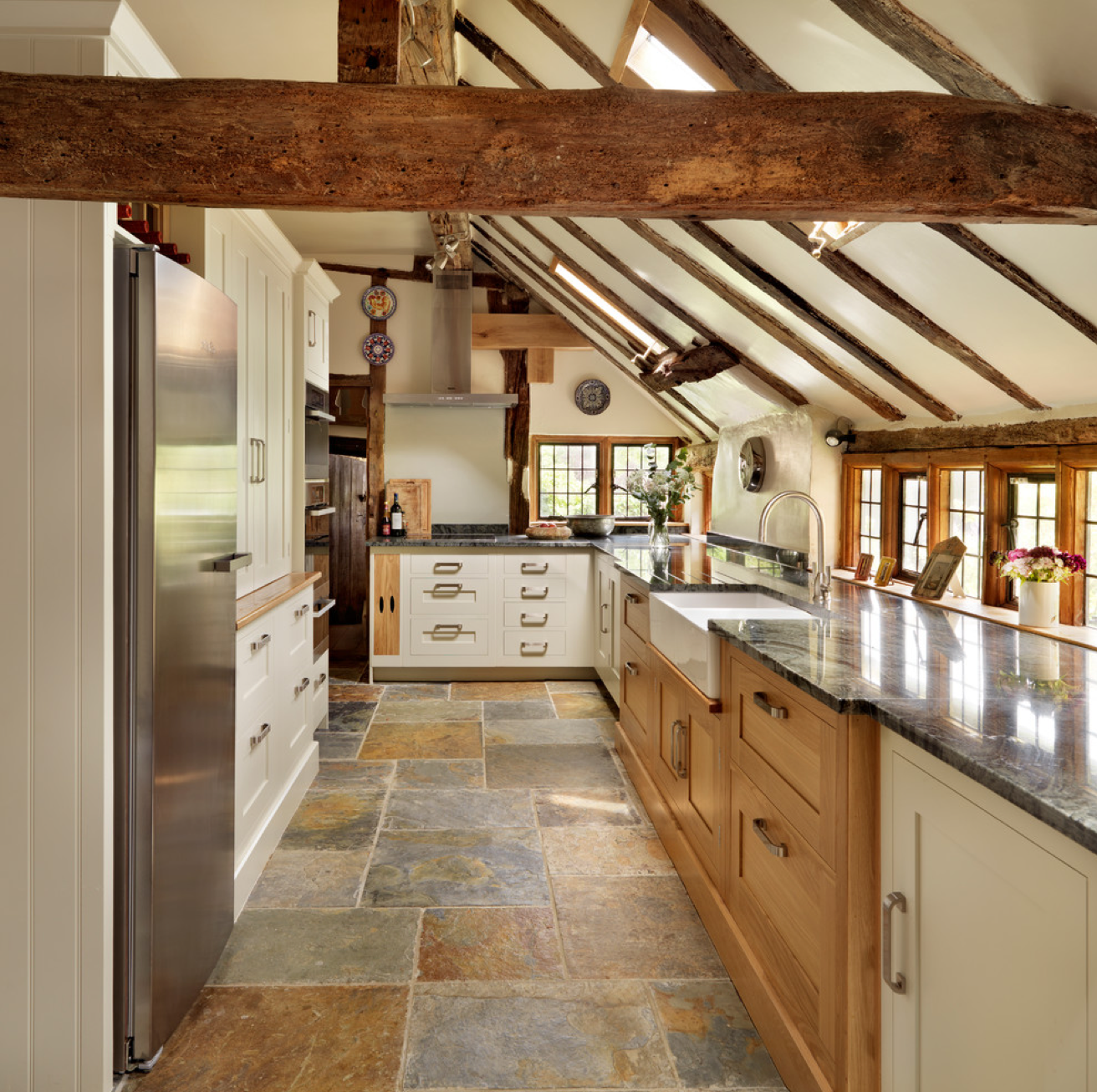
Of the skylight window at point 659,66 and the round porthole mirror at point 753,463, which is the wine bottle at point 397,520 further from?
the skylight window at point 659,66

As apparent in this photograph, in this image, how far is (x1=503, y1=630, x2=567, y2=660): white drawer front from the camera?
536cm

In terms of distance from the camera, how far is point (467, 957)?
2.27 metres

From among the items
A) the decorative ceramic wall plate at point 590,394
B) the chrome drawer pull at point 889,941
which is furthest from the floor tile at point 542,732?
the chrome drawer pull at point 889,941

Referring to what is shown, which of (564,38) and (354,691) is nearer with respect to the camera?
(564,38)

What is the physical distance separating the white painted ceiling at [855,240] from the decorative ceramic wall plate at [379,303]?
190 centimetres

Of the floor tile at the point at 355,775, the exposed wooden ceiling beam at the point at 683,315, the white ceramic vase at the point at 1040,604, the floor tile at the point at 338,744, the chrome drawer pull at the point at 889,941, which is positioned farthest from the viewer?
the exposed wooden ceiling beam at the point at 683,315

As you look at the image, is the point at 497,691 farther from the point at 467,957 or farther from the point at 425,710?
the point at 467,957

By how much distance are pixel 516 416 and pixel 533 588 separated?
4.97ft

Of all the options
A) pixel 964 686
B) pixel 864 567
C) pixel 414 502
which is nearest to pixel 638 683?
pixel 864 567

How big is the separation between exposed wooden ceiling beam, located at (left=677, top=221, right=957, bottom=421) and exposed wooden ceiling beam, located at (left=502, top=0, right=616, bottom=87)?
599 mm

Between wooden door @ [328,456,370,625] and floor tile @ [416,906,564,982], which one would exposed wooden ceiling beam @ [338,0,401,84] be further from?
wooden door @ [328,456,370,625]

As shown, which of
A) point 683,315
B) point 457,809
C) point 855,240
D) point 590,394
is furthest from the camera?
point 590,394

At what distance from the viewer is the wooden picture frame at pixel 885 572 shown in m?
3.44

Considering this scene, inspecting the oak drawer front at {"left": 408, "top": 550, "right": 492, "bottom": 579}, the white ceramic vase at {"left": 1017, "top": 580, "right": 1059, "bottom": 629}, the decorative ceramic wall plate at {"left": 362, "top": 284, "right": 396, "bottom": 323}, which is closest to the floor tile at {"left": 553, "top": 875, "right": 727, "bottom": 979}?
the white ceramic vase at {"left": 1017, "top": 580, "right": 1059, "bottom": 629}
